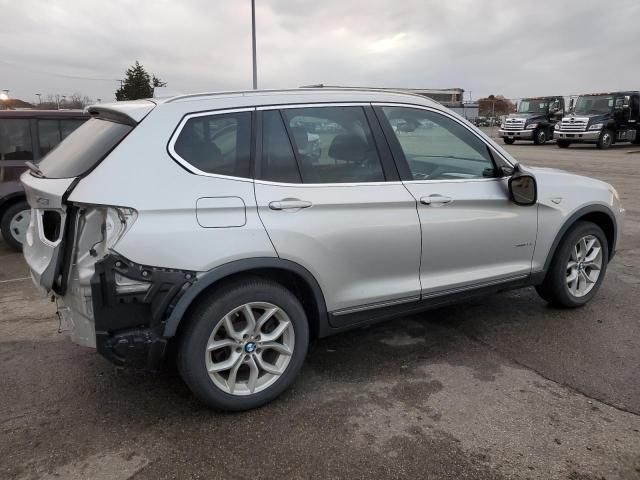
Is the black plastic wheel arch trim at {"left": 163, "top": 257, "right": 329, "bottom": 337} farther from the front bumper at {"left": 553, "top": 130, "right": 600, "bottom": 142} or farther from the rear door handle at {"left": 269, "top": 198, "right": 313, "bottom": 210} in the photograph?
the front bumper at {"left": 553, "top": 130, "right": 600, "bottom": 142}

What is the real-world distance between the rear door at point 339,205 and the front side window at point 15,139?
195 inches

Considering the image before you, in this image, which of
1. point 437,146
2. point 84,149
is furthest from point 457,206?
point 84,149

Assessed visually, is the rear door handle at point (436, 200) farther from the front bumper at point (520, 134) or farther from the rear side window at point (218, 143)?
the front bumper at point (520, 134)

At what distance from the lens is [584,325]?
4.21 metres

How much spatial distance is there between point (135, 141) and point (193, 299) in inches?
33.9

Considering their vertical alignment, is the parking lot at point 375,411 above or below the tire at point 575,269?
below

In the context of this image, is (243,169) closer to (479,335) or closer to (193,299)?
(193,299)

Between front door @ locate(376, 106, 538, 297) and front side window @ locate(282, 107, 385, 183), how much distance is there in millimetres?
181

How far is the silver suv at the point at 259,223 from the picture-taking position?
263 centimetres

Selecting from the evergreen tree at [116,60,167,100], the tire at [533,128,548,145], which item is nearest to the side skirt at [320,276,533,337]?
the tire at [533,128,548,145]

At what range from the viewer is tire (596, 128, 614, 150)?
2447cm

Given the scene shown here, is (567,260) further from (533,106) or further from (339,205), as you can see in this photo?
(533,106)

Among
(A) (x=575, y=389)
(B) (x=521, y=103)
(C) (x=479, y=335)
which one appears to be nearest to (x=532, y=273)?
(C) (x=479, y=335)

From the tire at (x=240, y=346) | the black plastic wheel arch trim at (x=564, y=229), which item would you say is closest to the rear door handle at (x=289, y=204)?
the tire at (x=240, y=346)
